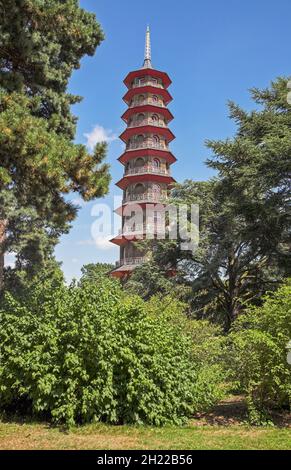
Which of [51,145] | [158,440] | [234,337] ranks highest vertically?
Answer: [51,145]

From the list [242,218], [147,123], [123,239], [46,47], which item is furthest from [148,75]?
[46,47]

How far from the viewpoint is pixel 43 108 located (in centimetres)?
1138

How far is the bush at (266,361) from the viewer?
7.07m

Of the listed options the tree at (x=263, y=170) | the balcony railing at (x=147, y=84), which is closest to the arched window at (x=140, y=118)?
the balcony railing at (x=147, y=84)

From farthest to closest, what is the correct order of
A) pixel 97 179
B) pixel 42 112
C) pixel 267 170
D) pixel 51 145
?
pixel 267 170
pixel 42 112
pixel 97 179
pixel 51 145

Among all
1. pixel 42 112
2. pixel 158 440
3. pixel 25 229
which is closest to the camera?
pixel 158 440

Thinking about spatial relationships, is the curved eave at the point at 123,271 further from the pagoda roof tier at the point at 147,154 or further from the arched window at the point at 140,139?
the arched window at the point at 140,139

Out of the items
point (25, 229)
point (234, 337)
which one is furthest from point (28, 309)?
point (25, 229)

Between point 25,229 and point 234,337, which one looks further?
point 25,229

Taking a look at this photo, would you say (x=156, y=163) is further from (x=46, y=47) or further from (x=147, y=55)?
(x=46, y=47)

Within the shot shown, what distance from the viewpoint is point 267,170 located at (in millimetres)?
14797

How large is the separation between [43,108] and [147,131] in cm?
2152

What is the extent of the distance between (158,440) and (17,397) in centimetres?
293
